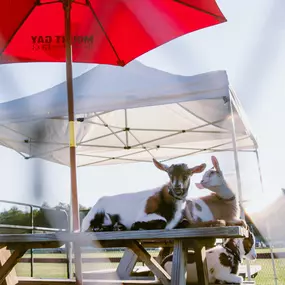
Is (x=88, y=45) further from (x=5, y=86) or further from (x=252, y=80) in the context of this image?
(x=252, y=80)

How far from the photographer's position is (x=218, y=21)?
64.3 inches

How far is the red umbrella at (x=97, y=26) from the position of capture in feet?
5.36

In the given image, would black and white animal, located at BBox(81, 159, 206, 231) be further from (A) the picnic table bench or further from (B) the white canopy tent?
(B) the white canopy tent

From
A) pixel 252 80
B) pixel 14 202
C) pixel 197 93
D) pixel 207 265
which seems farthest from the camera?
pixel 14 202

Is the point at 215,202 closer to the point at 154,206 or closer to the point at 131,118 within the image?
the point at 154,206

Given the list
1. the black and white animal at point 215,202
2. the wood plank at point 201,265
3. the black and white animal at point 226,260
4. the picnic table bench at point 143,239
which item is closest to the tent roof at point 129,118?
the black and white animal at point 215,202

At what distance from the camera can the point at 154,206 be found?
1492 mm

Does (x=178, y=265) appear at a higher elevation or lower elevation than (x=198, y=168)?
lower

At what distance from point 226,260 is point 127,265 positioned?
619mm

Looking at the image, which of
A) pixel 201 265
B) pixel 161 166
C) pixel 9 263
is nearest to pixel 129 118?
pixel 161 166

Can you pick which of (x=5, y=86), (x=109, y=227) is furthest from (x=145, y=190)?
(x=5, y=86)

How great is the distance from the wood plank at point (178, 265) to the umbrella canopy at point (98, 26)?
100 centimetres

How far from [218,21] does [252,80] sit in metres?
0.81

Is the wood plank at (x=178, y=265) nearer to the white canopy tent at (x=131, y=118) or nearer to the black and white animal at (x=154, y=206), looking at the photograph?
the black and white animal at (x=154, y=206)
